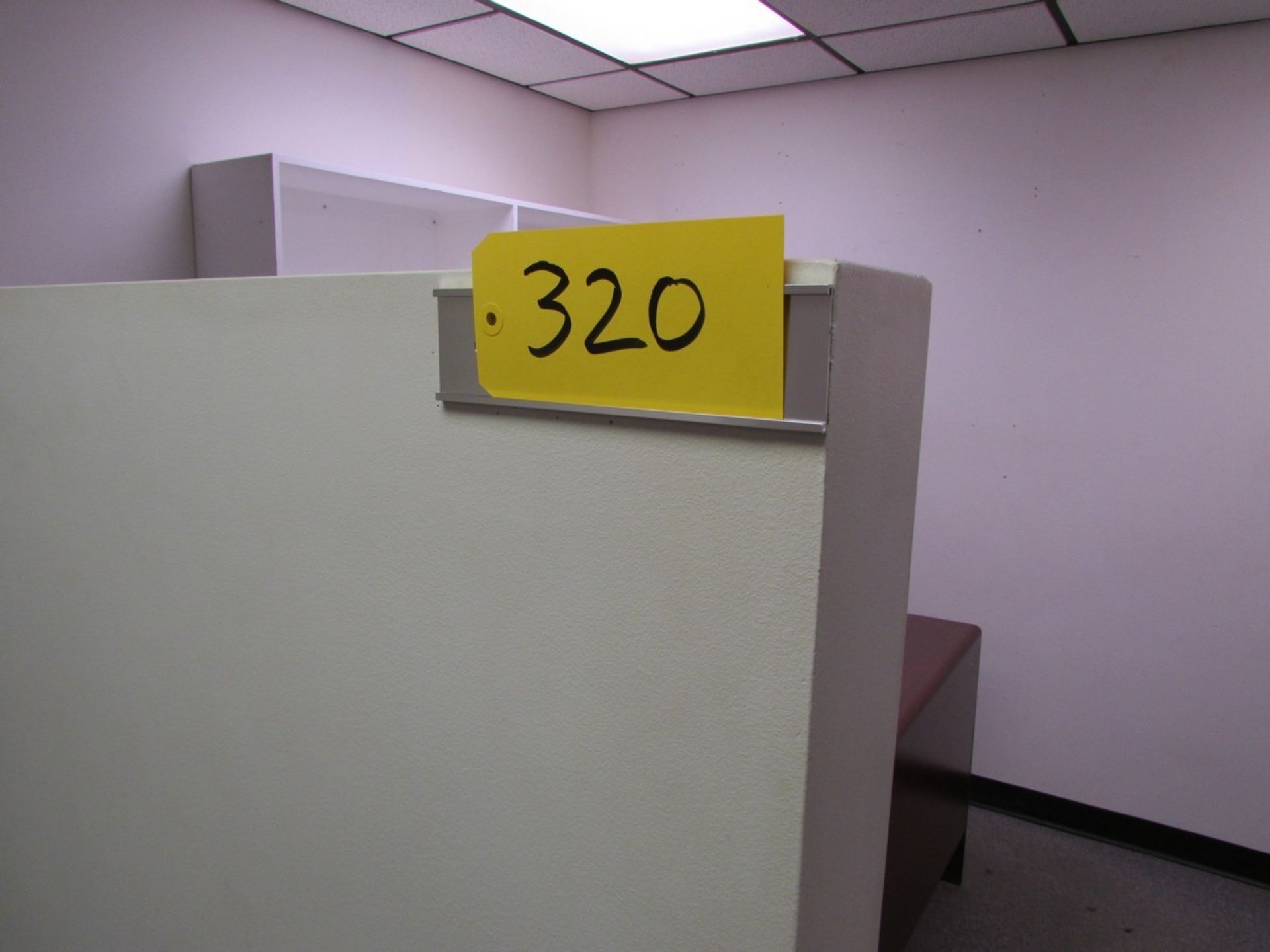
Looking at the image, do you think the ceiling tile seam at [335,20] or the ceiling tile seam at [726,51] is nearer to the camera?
the ceiling tile seam at [335,20]

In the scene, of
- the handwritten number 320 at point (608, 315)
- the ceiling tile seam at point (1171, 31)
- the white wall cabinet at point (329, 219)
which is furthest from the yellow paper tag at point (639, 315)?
the ceiling tile seam at point (1171, 31)

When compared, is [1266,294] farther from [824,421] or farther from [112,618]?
[112,618]

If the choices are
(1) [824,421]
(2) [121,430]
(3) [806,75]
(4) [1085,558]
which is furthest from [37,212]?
(4) [1085,558]

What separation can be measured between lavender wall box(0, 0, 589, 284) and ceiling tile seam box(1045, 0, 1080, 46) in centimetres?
169

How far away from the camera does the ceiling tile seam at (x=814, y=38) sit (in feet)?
6.57

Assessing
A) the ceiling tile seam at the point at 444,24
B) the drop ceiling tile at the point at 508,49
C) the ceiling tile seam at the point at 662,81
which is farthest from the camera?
the ceiling tile seam at the point at 662,81

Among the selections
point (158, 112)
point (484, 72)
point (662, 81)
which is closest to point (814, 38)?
point (662, 81)

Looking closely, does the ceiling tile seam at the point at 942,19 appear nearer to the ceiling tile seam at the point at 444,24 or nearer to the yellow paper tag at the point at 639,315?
the ceiling tile seam at the point at 444,24

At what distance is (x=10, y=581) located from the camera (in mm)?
1084

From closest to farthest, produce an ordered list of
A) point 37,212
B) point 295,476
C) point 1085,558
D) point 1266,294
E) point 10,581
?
point 295,476
point 10,581
point 37,212
point 1266,294
point 1085,558

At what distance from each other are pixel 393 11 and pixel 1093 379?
2.10 meters

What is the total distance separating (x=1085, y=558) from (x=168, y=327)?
7.81 feet

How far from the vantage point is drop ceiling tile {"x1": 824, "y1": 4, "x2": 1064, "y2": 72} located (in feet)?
6.68

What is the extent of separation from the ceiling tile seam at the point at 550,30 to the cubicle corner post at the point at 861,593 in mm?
1842
